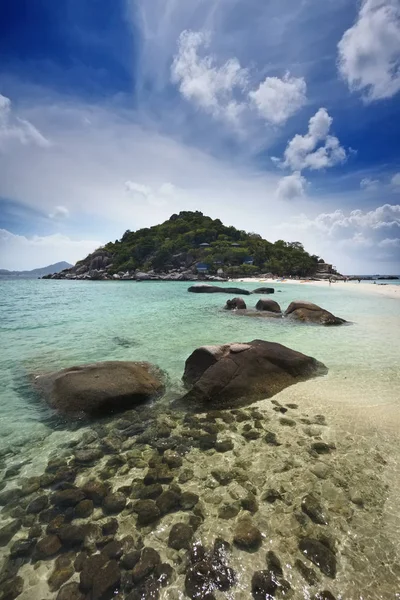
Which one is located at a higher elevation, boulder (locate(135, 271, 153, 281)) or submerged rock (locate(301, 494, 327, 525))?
boulder (locate(135, 271, 153, 281))

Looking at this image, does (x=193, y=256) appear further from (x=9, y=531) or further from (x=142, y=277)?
(x=9, y=531)

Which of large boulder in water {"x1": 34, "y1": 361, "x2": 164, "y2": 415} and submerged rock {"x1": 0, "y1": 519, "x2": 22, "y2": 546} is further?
large boulder in water {"x1": 34, "y1": 361, "x2": 164, "y2": 415}

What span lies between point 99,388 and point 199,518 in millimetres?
3743

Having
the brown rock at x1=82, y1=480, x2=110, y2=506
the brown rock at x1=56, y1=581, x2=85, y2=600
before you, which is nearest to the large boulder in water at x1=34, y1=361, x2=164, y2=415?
the brown rock at x1=82, y1=480, x2=110, y2=506

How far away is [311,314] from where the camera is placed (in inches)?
661

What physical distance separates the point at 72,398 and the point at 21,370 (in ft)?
12.1

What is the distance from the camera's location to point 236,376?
268 inches

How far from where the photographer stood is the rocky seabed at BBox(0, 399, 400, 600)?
2.59 meters

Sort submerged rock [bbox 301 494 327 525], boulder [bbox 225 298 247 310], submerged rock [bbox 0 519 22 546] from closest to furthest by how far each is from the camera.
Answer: submerged rock [bbox 0 519 22 546] < submerged rock [bbox 301 494 327 525] < boulder [bbox 225 298 247 310]

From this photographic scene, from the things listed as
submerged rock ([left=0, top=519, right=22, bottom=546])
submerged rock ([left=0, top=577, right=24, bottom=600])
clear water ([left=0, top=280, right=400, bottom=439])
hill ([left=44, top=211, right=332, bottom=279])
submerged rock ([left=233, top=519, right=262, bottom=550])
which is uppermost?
hill ([left=44, top=211, right=332, bottom=279])

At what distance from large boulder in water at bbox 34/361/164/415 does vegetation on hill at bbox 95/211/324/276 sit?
87147 mm

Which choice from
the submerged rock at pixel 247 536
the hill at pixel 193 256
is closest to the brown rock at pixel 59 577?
the submerged rock at pixel 247 536

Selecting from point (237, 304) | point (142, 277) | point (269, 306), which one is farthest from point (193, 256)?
point (269, 306)

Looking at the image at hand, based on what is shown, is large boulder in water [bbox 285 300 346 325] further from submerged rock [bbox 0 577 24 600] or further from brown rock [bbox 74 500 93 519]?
submerged rock [bbox 0 577 24 600]
